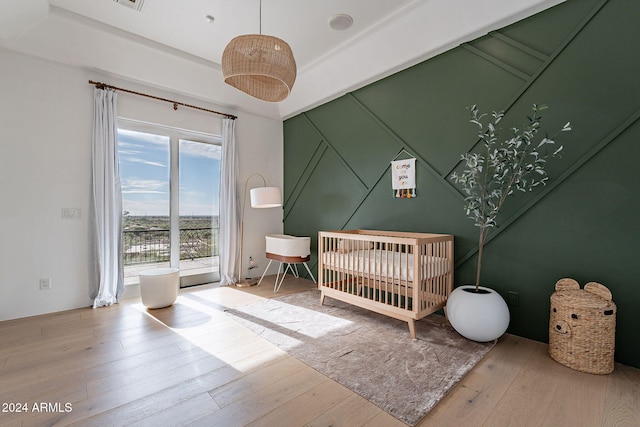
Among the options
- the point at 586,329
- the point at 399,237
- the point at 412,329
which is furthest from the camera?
the point at 399,237

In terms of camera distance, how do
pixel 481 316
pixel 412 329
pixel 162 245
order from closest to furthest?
pixel 481 316, pixel 412 329, pixel 162 245

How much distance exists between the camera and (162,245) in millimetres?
3619

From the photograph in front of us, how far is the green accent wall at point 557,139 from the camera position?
187 centimetres

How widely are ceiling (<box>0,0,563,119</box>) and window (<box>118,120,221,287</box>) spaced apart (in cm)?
69

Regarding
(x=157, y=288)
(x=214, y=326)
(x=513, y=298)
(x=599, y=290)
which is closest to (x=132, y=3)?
(x=157, y=288)

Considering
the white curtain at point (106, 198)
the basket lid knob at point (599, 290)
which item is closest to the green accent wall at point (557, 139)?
the basket lid knob at point (599, 290)

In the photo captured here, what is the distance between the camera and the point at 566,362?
183 centimetres

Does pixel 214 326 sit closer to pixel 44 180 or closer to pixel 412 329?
pixel 412 329

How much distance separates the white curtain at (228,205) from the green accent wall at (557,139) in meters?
2.02

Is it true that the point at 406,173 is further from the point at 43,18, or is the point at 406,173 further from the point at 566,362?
the point at 43,18

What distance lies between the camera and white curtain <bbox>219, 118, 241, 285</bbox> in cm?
398

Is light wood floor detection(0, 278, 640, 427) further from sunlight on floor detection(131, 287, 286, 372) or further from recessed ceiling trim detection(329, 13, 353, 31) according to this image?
recessed ceiling trim detection(329, 13, 353, 31)

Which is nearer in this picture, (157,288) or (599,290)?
(599,290)

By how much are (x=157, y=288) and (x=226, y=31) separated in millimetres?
2790
